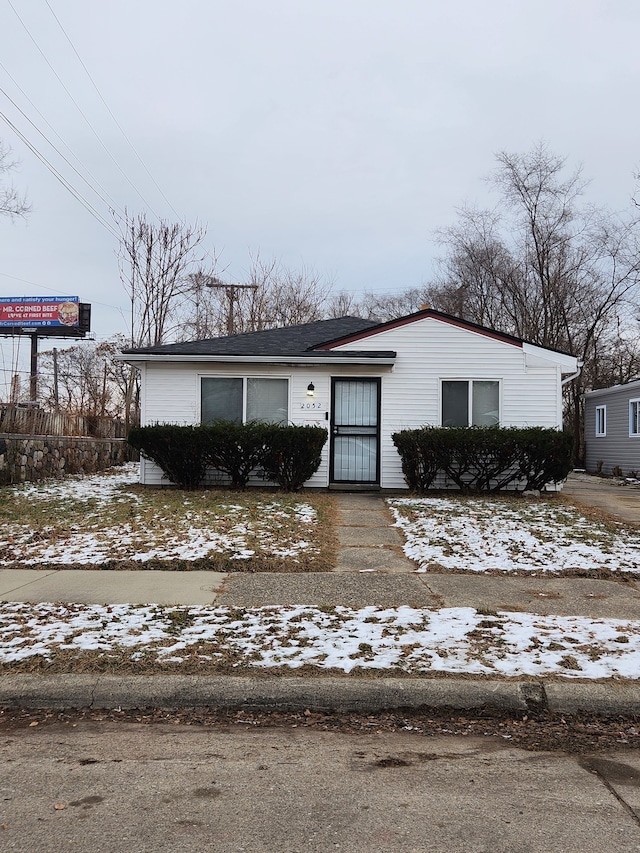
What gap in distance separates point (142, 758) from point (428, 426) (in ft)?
34.0

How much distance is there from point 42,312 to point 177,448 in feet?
115

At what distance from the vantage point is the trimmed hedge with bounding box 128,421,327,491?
12203 mm

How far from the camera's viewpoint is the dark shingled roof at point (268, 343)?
1359cm

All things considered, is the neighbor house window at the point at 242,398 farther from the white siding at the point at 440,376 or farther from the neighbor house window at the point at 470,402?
the neighbor house window at the point at 470,402

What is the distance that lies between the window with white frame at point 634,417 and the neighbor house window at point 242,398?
1132cm

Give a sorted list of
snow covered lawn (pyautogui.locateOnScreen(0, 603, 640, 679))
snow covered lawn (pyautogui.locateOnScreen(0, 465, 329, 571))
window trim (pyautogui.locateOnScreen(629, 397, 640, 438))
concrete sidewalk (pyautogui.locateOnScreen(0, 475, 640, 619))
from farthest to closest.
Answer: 1. window trim (pyautogui.locateOnScreen(629, 397, 640, 438))
2. snow covered lawn (pyautogui.locateOnScreen(0, 465, 329, 571))
3. concrete sidewalk (pyautogui.locateOnScreen(0, 475, 640, 619))
4. snow covered lawn (pyautogui.locateOnScreen(0, 603, 640, 679))

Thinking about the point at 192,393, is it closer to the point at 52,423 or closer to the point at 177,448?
the point at 177,448

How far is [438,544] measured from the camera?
818 centimetres

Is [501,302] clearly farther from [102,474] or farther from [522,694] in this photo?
[522,694]

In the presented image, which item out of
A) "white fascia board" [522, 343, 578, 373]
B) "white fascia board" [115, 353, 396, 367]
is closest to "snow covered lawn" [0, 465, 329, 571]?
"white fascia board" [115, 353, 396, 367]

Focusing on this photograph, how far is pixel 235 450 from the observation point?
1227 centimetres

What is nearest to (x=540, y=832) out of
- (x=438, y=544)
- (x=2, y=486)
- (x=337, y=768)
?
(x=337, y=768)

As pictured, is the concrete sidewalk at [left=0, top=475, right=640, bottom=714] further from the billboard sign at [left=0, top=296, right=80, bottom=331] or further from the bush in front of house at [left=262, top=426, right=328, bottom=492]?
the billboard sign at [left=0, top=296, right=80, bottom=331]

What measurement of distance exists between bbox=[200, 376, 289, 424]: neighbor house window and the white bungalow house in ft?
0.07
